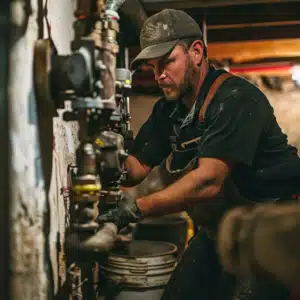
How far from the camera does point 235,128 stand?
73.3 inches

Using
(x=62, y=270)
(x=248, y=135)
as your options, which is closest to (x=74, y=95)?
(x=62, y=270)

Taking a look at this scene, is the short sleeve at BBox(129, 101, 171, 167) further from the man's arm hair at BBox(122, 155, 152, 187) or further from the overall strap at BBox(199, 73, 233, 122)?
the overall strap at BBox(199, 73, 233, 122)

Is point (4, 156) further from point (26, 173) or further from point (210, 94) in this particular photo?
point (210, 94)

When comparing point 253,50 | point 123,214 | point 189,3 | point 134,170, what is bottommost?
point 123,214

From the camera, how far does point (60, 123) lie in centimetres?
170

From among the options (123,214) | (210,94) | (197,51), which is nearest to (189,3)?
(197,51)

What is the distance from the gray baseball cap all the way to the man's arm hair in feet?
1.76

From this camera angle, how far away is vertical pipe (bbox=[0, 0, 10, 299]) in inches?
51.8

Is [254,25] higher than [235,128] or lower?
higher

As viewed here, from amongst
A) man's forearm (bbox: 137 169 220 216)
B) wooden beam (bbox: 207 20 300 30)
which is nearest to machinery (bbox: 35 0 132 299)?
man's forearm (bbox: 137 169 220 216)

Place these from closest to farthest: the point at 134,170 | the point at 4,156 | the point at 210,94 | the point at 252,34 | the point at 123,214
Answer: the point at 4,156 < the point at 123,214 < the point at 210,94 < the point at 134,170 < the point at 252,34

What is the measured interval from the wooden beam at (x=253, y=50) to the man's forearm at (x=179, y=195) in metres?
2.04

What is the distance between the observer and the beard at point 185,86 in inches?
86.8

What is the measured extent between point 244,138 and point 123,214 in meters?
0.59
